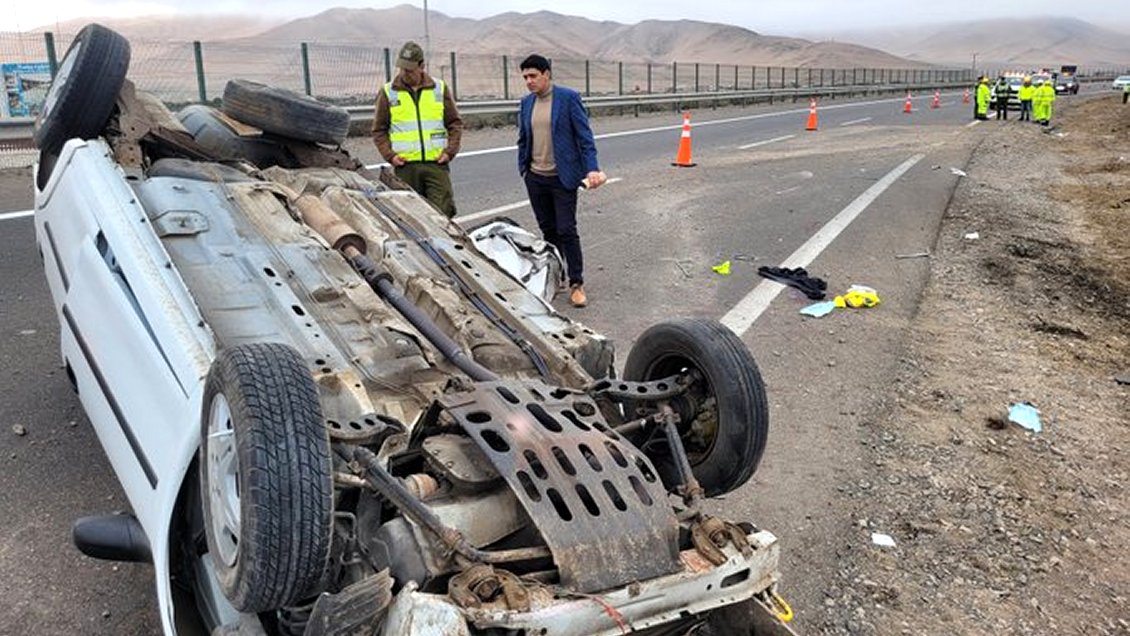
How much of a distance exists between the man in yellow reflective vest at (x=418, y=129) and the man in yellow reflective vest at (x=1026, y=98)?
91.6 feet

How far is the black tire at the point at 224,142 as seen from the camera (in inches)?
193

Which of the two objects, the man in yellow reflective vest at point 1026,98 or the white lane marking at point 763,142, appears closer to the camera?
the white lane marking at point 763,142

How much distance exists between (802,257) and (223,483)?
657 cm

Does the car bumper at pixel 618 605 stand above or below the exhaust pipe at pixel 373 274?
below

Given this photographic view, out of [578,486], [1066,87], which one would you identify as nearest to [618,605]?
[578,486]

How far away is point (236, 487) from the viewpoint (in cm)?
236

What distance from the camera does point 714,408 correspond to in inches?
120

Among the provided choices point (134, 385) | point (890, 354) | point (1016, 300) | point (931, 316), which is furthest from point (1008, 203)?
point (134, 385)

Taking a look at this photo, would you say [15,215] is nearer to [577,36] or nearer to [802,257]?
[802,257]

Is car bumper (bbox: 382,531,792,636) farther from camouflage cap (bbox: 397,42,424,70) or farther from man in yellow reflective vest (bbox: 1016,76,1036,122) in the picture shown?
man in yellow reflective vest (bbox: 1016,76,1036,122)

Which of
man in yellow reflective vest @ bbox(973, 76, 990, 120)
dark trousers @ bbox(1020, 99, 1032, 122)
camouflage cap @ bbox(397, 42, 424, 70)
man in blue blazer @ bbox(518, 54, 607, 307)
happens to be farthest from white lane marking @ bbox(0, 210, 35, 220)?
dark trousers @ bbox(1020, 99, 1032, 122)

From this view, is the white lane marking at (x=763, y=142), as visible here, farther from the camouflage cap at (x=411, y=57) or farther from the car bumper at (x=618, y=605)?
the car bumper at (x=618, y=605)

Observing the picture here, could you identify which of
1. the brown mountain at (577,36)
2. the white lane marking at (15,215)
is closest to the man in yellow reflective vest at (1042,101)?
the white lane marking at (15,215)

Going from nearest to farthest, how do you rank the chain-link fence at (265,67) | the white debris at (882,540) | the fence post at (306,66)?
the white debris at (882,540) < the chain-link fence at (265,67) < the fence post at (306,66)
